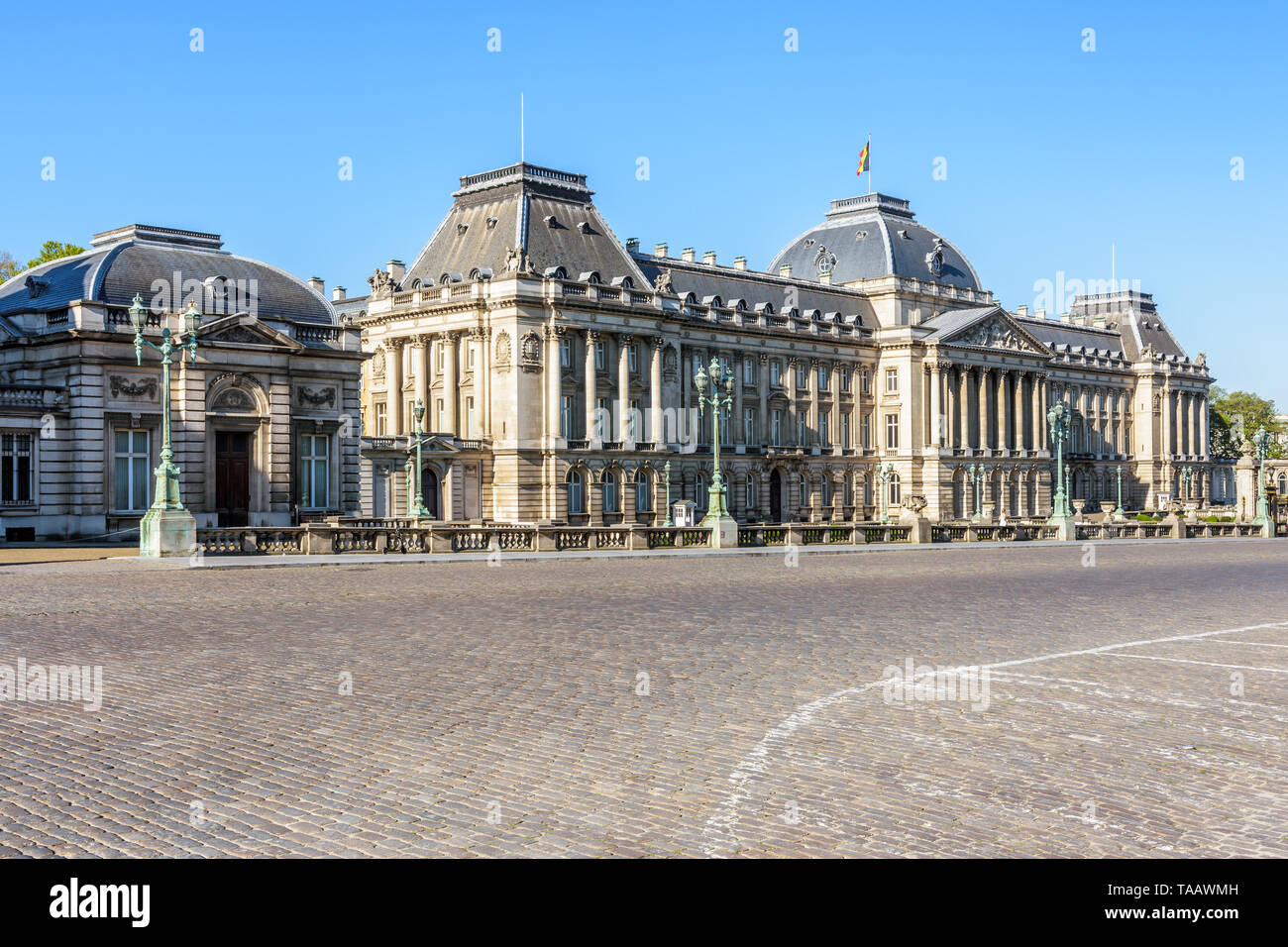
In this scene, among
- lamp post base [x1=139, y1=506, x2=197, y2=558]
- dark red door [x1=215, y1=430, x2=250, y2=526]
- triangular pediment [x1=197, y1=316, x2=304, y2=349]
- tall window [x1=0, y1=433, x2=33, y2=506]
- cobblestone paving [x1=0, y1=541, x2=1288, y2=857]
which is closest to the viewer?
cobblestone paving [x1=0, y1=541, x2=1288, y2=857]

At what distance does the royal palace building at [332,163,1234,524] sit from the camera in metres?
77.2

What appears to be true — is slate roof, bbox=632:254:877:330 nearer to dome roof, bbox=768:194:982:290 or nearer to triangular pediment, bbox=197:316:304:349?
dome roof, bbox=768:194:982:290

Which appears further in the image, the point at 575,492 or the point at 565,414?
the point at 565,414

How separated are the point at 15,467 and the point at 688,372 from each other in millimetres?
48570

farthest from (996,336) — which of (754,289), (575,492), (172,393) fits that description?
(172,393)

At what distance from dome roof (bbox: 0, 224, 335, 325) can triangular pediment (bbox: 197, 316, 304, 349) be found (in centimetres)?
Answer: 141

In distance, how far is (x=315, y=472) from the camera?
175ft

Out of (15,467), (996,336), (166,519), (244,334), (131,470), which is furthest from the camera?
(996,336)

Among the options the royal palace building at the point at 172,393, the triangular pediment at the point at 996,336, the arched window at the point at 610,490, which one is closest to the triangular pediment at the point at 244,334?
the royal palace building at the point at 172,393

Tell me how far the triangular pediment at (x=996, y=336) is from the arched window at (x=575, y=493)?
36505 mm

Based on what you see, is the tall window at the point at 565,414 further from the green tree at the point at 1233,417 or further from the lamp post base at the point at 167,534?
the green tree at the point at 1233,417

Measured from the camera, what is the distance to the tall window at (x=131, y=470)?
4834 cm

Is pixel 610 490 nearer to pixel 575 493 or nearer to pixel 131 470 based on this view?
pixel 575 493

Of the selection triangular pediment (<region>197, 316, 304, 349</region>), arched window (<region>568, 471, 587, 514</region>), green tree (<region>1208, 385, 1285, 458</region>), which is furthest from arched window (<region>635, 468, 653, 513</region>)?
green tree (<region>1208, 385, 1285, 458</region>)
